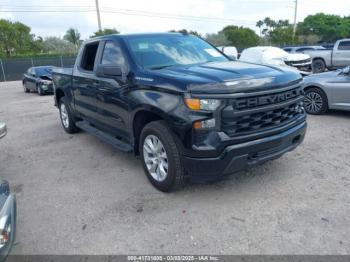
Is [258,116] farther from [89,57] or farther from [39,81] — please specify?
[39,81]

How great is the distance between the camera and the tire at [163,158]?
3.47 metres

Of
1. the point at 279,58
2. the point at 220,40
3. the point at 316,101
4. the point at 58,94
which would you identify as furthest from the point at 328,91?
the point at 220,40

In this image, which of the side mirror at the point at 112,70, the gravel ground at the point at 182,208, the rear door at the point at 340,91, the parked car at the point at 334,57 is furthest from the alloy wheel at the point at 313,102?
the parked car at the point at 334,57

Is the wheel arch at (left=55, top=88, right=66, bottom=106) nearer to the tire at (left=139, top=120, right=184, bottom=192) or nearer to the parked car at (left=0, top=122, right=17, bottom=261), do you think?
the tire at (left=139, top=120, right=184, bottom=192)

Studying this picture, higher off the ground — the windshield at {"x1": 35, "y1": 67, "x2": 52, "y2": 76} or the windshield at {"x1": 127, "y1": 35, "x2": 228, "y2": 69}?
the windshield at {"x1": 127, "y1": 35, "x2": 228, "y2": 69}

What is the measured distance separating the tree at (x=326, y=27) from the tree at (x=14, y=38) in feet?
193

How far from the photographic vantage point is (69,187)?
4.27 meters

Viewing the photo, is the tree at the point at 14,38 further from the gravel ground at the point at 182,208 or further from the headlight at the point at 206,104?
the headlight at the point at 206,104

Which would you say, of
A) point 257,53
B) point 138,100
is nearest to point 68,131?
point 138,100

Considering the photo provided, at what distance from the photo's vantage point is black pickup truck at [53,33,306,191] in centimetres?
321

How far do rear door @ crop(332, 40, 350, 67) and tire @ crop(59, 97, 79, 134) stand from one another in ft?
45.8

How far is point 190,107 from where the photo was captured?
3.22 metres

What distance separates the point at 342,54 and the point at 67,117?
14277mm

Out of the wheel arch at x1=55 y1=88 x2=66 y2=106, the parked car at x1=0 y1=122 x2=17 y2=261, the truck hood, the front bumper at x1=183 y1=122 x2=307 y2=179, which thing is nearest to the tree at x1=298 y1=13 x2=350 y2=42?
the wheel arch at x1=55 y1=88 x2=66 y2=106
